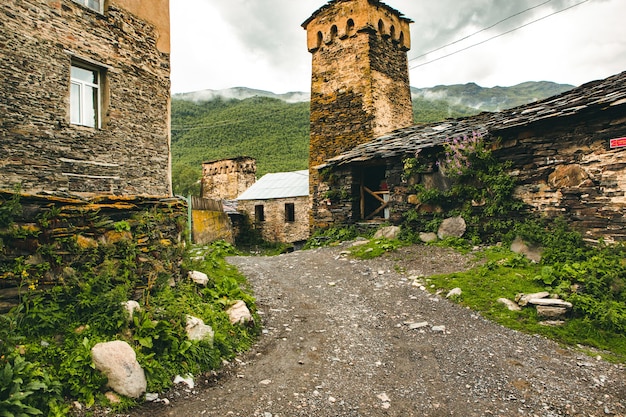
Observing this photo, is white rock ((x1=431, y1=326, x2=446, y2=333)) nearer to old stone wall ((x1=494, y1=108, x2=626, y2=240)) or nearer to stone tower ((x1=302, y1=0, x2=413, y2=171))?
old stone wall ((x1=494, y1=108, x2=626, y2=240))

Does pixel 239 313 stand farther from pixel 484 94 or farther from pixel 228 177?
pixel 484 94

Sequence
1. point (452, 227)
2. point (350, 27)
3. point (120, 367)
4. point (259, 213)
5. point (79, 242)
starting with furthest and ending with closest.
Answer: point (259, 213), point (350, 27), point (452, 227), point (79, 242), point (120, 367)

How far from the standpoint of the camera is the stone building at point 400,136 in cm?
704

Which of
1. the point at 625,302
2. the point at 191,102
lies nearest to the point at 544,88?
the point at 191,102

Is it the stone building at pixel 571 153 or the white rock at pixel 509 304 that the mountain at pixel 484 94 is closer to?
the stone building at pixel 571 153

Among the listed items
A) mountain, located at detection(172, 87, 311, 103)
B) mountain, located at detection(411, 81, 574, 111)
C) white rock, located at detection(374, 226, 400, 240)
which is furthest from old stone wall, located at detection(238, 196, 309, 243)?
→ mountain, located at detection(411, 81, 574, 111)

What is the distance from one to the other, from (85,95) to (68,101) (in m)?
0.76

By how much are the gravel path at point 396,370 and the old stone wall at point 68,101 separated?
4635 millimetres

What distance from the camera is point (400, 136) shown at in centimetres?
1310

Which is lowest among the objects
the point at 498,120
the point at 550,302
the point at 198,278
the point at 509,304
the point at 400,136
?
the point at 509,304

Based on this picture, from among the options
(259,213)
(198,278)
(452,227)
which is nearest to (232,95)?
(259,213)

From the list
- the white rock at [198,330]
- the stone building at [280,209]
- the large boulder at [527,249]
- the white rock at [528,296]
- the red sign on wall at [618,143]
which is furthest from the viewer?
the stone building at [280,209]

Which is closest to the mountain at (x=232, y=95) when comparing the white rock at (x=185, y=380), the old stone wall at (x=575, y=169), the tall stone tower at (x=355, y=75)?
the tall stone tower at (x=355, y=75)

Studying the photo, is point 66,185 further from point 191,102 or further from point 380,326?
point 191,102
